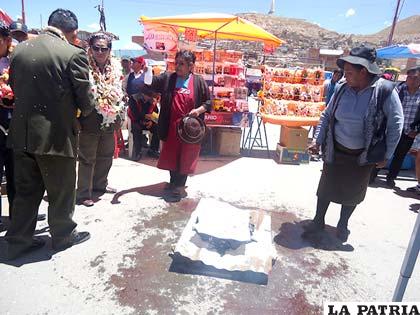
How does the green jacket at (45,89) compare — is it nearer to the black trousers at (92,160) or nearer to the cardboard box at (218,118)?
the black trousers at (92,160)

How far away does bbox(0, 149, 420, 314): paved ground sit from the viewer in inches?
95.0

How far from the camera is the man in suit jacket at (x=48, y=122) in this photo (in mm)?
2490

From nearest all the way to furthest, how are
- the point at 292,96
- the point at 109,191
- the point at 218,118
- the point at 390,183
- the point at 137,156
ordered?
the point at 109,191 → the point at 390,183 → the point at 137,156 → the point at 218,118 → the point at 292,96

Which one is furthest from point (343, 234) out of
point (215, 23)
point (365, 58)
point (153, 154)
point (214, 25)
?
point (214, 25)

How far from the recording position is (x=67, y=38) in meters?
2.88

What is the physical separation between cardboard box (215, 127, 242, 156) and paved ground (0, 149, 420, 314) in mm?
2008

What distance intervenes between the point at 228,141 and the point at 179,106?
2.68 m

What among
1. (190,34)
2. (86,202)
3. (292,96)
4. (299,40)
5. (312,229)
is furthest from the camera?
→ (299,40)

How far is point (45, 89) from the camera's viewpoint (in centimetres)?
250

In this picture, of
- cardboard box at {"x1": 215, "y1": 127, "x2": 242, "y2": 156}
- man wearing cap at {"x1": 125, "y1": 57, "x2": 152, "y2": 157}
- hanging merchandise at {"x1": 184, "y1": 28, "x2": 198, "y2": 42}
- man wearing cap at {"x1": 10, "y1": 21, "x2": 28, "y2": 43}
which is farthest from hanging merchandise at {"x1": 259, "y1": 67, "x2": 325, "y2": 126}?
man wearing cap at {"x1": 10, "y1": 21, "x2": 28, "y2": 43}

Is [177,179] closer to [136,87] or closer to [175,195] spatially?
[175,195]

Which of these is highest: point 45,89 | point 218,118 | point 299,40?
point 299,40

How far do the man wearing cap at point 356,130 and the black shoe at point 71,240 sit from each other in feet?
7.48

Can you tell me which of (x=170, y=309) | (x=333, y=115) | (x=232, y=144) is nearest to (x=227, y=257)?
(x=170, y=309)
